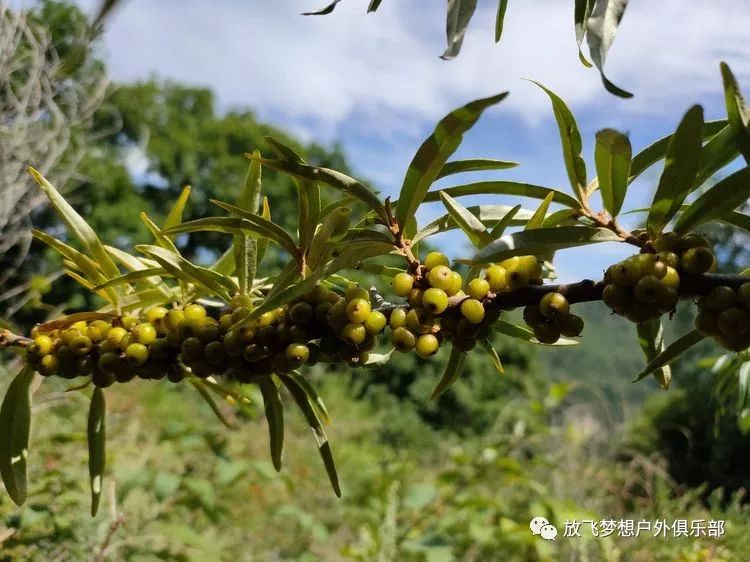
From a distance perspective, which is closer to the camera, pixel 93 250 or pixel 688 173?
pixel 688 173

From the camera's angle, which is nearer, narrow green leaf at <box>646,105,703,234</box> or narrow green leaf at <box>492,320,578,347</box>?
narrow green leaf at <box>646,105,703,234</box>

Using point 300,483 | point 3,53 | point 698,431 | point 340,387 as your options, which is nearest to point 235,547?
point 300,483

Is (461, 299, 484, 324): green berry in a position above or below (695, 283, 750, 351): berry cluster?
below

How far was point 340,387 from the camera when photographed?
24.2 ft

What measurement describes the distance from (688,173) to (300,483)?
332cm

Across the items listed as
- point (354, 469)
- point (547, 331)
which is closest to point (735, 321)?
point (547, 331)

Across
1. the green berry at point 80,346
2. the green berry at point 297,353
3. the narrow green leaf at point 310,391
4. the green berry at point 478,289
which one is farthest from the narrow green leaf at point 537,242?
the green berry at point 80,346

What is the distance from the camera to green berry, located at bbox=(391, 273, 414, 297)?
41cm

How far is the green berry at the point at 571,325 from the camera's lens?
0.39 m

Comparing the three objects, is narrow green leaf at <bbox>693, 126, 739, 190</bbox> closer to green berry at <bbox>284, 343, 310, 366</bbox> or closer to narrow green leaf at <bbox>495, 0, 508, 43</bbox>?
narrow green leaf at <bbox>495, 0, 508, 43</bbox>

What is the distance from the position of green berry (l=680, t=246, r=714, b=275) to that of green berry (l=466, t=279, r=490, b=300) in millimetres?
123

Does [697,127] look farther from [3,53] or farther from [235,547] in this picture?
[3,53]

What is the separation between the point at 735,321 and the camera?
13.1 inches

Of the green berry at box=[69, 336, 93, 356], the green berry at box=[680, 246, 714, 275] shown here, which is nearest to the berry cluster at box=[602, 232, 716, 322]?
the green berry at box=[680, 246, 714, 275]
